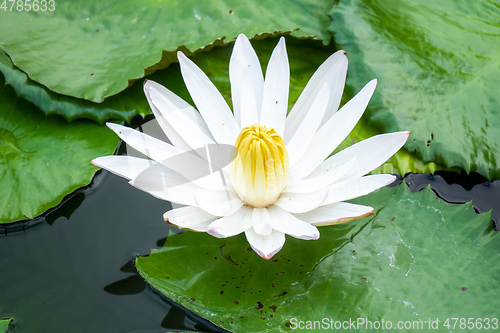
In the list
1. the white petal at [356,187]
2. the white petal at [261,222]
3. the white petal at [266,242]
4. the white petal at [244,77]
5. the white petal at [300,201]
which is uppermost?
the white petal at [244,77]

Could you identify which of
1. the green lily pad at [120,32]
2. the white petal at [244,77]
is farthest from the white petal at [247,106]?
the green lily pad at [120,32]

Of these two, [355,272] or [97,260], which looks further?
[97,260]

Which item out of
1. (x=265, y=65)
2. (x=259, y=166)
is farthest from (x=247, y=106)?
(x=265, y=65)

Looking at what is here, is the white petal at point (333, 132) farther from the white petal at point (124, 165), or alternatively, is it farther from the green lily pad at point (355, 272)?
the white petal at point (124, 165)

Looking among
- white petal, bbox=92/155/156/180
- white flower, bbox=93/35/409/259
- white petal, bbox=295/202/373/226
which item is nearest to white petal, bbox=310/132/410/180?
white flower, bbox=93/35/409/259

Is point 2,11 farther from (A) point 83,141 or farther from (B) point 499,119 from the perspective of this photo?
(B) point 499,119

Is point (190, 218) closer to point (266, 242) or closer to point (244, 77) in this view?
point (266, 242)

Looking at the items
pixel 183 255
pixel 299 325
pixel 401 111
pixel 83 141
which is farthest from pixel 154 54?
pixel 299 325
